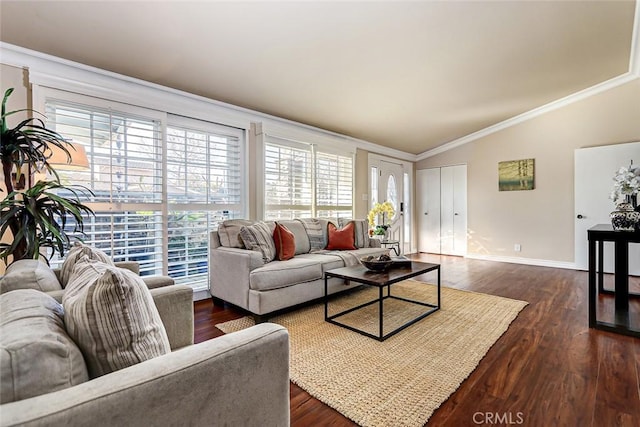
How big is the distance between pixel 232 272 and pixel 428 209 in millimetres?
5014

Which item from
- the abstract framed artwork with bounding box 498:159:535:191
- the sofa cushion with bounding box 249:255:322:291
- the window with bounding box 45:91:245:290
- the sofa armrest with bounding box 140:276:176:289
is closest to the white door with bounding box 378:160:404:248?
the abstract framed artwork with bounding box 498:159:535:191

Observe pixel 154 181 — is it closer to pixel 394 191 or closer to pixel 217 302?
pixel 217 302

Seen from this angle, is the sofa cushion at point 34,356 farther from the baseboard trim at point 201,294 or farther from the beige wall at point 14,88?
the baseboard trim at point 201,294

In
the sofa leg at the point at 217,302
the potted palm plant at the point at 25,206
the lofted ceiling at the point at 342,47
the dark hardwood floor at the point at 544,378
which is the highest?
the lofted ceiling at the point at 342,47

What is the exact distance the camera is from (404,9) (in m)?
2.43

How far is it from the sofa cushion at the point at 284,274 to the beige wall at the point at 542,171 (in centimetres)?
420

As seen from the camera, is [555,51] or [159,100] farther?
[555,51]

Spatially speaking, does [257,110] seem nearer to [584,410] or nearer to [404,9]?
[404,9]

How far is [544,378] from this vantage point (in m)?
1.81

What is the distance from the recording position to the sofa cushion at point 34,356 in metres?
0.59

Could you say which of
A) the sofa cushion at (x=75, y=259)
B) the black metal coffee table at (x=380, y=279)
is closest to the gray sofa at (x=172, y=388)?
the sofa cushion at (x=75, y=259)

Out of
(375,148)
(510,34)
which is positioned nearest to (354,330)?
(510,34)

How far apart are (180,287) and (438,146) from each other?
6103mm

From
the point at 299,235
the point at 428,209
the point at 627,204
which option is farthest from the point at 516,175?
the point at 299,235
